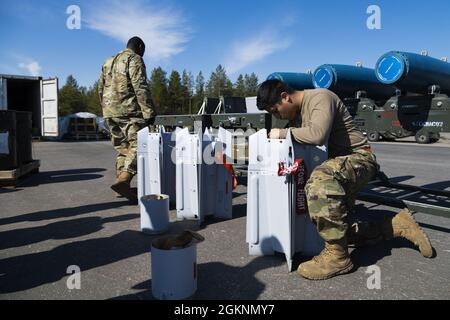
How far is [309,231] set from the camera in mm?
3107

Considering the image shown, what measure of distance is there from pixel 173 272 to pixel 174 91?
62.4m

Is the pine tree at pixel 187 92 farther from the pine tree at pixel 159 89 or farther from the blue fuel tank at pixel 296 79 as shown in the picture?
the blue fuel tank at pixel 296 79

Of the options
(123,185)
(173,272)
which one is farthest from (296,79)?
(173,272)

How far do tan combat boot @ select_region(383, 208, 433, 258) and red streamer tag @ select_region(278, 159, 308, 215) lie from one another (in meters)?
0.92

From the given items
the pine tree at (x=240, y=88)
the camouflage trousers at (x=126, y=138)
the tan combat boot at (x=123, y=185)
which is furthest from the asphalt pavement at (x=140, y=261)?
the pine tree at (x=240, y=88)

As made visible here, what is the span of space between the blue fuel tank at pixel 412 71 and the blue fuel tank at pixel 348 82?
2.20 m

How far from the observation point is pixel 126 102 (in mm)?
5234

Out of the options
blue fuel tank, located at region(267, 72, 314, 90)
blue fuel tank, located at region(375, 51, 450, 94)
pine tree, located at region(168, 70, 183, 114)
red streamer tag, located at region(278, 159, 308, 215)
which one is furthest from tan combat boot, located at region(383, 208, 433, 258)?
pine tree, located at region(168, 70, 183, 114)

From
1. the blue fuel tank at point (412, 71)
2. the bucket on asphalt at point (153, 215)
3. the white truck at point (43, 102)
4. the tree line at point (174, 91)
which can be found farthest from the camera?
the tree line at point (174, 91)

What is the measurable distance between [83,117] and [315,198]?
26.9m

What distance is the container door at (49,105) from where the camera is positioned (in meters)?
12.3

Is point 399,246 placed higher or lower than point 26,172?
lower
